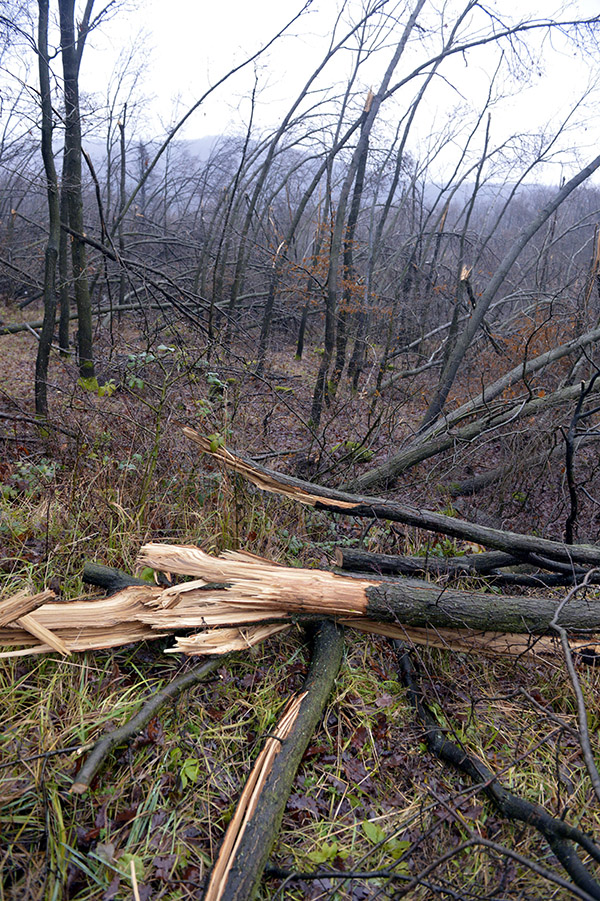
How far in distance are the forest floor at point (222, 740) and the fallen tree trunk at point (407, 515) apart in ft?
0.78

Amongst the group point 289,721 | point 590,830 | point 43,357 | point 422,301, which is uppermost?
point 422,301

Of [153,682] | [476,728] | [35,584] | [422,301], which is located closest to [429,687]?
[476,728]

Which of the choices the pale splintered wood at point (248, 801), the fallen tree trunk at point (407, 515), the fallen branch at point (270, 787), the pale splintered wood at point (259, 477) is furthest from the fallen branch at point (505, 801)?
the pale splintered wood at point (259, 477)

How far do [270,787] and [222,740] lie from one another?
0.36m

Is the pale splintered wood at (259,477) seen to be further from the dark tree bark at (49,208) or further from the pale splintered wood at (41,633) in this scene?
the dark tree bark at (49,208)

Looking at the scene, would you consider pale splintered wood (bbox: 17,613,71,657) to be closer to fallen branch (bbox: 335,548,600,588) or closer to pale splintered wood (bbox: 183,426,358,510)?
pale splintered wood (bbox: 183,426,358,510)

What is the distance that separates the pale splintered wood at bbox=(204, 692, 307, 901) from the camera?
1781 millimetres

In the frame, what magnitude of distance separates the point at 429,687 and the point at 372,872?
1084 mm

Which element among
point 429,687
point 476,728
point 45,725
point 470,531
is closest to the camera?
point 45,725

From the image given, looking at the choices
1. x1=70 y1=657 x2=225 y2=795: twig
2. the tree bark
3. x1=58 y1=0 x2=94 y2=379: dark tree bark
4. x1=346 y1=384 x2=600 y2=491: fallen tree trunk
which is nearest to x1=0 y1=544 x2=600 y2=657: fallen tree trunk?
x1=70 y1=657 x2=225 y2=795: twig

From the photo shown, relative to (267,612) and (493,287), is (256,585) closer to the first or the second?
(267,612)

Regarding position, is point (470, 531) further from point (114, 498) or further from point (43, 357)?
point (43, 357)

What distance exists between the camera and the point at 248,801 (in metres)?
2.06

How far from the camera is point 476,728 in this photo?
2670 mm
